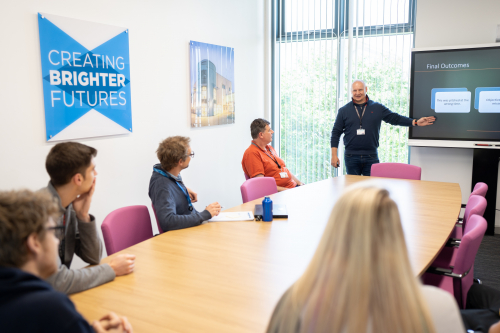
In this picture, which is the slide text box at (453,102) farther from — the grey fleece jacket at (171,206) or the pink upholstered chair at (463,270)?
the grey fleece jacket at (171,206)

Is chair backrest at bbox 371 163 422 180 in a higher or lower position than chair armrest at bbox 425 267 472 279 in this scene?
higher

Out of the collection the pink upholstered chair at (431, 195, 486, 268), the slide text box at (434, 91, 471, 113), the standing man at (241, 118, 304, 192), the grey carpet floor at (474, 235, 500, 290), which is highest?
the slide text box at (434, 91, 471, 113)

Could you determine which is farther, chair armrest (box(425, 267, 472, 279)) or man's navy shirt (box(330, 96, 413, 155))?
man's navy shirt (box(330, 96, 413, 155))

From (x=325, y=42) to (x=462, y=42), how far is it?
6.10 ft

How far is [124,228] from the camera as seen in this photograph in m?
2.60

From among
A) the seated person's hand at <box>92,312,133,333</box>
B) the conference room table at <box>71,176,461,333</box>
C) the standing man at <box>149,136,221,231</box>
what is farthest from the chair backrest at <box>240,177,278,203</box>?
the seated person's hand at <box>92,312,133,333</box>

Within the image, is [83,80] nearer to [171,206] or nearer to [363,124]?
[171,206]

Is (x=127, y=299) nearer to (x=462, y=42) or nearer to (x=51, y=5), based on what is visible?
(x=51, y=5)

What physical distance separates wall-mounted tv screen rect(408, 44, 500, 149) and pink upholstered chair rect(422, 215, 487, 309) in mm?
3097

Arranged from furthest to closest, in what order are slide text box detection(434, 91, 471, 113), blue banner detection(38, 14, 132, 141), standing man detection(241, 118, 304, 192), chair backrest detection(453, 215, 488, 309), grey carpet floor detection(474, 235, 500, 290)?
slide text box detection(434, 91, 471, 113)
standing man detection(241, 118, 304, 192)
grey carpet floor detection(474, 235, 500, 290)
blue banner detection(38, 14, 132, 141)
chair backrest detection(453, 215, 488, 309)

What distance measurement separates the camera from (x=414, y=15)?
5629 mm

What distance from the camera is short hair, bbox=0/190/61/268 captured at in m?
1.02

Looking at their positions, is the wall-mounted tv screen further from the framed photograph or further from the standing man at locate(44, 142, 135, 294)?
the standing man at locate(44, 142, 135, 294)

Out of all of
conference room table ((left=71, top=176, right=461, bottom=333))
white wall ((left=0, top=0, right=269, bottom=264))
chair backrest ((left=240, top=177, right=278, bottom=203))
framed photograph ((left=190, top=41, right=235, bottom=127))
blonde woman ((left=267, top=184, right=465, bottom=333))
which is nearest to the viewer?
blonde woman ((left=267, top=184, right=465, bottom=333))
